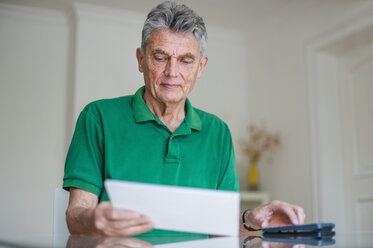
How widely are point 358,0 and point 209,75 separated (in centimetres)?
177

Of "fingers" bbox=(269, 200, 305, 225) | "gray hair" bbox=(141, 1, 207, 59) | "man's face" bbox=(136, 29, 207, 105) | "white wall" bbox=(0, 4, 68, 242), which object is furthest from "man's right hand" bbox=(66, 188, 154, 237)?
"white wall" bbox=(0, 4, 68, 242)

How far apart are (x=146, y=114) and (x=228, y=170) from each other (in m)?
0.35

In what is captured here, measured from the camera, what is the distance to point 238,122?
191 inches

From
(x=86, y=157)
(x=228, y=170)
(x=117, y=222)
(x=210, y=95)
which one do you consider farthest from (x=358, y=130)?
(x=117, y=222)

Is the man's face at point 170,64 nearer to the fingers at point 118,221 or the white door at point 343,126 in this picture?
the fingers at point 118,221

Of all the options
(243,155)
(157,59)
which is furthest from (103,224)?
(243,155)

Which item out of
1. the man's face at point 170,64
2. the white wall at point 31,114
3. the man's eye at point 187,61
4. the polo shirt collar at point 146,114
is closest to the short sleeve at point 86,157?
the polo shirt collar at point 146,114

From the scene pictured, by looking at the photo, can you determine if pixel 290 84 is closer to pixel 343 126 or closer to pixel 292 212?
pixel 343 126

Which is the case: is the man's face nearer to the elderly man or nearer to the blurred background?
the elderly man

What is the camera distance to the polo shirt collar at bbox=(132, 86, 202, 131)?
144 cm

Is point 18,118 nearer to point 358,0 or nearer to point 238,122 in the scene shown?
point 238,122

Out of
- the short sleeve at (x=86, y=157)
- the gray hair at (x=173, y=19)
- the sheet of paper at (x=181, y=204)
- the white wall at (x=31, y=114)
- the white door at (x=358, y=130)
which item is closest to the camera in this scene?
the sheet of paper at (x=181, y=204)

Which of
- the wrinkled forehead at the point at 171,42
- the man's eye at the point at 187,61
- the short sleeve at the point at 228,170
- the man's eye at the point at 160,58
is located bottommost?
the short sleeve at the point at 228,170

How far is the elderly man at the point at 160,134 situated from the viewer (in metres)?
1.33
